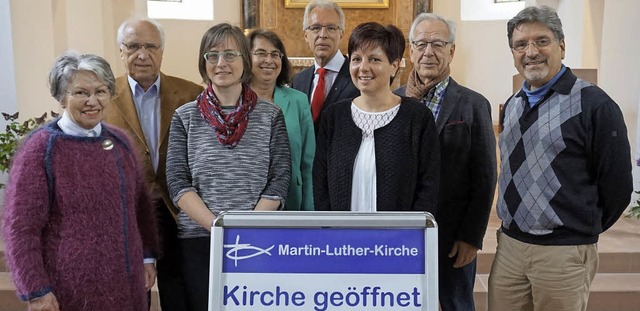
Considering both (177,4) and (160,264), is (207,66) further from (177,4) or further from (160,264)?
(177,4)

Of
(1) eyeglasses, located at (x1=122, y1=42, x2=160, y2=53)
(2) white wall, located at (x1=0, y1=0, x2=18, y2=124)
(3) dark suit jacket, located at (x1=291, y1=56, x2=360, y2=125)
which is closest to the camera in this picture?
(1) eyeglasses, located at (x1=122, y1=42, x2=160, y2=53)

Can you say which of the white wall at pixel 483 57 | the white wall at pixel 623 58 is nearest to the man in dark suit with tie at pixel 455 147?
the white wall at pixel 623 58

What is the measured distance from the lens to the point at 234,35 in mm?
1950

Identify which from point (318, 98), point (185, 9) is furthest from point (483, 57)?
point (318, 98)

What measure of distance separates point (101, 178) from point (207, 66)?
0.54m

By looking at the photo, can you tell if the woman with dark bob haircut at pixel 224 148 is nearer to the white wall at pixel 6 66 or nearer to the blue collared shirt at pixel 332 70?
the blue collared shirt at pixel 332 70

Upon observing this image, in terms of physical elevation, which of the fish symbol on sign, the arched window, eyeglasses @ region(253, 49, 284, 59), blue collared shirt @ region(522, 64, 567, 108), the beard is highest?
the arched window

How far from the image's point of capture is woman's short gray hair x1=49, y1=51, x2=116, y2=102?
1665 millimetres

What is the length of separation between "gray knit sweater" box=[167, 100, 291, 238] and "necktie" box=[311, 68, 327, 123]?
0.56 meters

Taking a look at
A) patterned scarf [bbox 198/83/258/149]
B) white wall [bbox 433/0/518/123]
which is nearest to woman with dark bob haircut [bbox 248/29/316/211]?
patterned scarf [bbox 198/83/258/149]

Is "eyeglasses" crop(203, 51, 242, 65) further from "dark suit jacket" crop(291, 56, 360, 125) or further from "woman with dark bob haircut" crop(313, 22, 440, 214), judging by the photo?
"dark suit jacket" crop(291, 56, 360, 125)

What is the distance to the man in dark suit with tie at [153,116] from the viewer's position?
2170 mm

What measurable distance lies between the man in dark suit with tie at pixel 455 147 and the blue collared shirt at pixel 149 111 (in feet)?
3.34

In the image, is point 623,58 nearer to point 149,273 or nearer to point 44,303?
point 149,273
